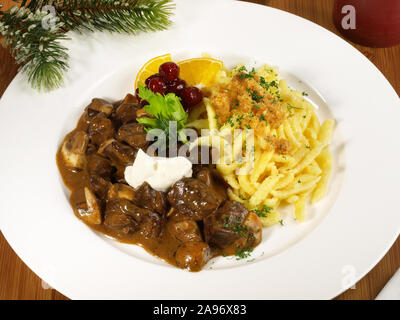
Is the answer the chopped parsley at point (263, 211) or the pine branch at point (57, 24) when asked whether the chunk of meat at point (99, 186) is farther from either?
the chopped parsley at point (263, 211)

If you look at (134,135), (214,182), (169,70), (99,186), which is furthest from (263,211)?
(169,70)

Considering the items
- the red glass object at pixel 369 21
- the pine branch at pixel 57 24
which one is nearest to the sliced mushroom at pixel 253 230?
the pine branch at pixel 57 24

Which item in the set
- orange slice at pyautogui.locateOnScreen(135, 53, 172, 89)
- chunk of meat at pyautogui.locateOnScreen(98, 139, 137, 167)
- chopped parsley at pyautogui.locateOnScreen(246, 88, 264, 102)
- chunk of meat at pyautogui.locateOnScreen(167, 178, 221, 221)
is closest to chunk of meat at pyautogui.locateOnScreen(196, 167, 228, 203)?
chunk of meat at pyautogui.locateOnScreen(167, 178, 221, 221)

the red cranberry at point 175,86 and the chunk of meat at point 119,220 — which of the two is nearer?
the chunk of meat at point 119,220

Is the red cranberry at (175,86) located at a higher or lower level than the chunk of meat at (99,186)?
higher

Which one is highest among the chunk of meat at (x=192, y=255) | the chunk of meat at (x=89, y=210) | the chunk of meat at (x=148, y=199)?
the chunk of meat at (x=148, y=199)

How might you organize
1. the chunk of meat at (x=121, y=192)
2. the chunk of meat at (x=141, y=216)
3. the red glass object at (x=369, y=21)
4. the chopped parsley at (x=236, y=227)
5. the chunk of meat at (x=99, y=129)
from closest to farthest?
the chopped parsley at (x=236, y=227) → the chunk of meat at (x=141, y=216) → the chunk of meat at (x=121, y=192) → the chunk of meat at (x=99, y=129) → the red glass object at (x=369, y=21)

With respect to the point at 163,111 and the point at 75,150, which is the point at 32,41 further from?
the point at 163,111
